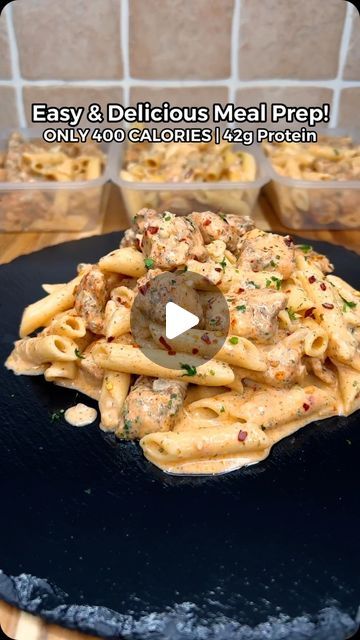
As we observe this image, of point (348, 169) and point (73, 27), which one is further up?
point (73, 27)

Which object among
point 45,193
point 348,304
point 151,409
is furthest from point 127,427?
point 45,193

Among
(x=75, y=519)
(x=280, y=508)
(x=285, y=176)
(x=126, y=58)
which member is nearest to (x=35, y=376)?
(x=75, y=519)

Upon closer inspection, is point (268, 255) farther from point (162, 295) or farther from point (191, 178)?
point (191, 178)

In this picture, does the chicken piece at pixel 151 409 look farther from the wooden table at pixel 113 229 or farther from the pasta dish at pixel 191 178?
the pasta dish at pixel 191 178

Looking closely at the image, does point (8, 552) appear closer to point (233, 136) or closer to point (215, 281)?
point (215, 281)

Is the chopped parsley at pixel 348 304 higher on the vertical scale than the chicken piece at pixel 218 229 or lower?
lower

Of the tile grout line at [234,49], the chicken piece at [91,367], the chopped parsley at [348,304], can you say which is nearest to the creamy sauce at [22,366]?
the chicken piece at [91,367]

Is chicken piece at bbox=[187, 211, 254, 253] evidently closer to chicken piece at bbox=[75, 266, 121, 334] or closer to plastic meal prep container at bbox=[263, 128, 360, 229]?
chicken piece at bbox=[75, 266, 121, 334]
